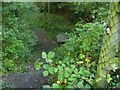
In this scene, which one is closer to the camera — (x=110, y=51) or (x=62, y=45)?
(x=110, y=51)

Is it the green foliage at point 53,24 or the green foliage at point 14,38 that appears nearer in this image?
the green foliage at point 14,38

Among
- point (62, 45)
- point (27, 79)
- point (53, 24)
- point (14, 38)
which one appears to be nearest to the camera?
point (27, 79)

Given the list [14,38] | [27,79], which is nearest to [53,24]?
[14,38]

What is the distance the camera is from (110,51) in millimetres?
1376

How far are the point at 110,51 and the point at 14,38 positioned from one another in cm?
322

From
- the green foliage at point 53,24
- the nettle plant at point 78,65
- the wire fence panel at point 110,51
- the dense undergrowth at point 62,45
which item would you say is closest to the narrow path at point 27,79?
the dense undergrowth at point 62,45

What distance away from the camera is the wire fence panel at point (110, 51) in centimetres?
133

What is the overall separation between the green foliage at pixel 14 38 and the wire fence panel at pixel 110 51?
112 inches

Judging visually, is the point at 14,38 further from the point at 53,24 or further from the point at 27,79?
the point at 53,24

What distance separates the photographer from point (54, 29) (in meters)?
7.13

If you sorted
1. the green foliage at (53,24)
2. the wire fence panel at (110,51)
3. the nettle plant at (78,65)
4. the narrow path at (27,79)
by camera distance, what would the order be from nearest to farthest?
1. the nettle plant at (78,65)
2. the wire fence panel at (110,51)
3. the narrow path at (27,79)
4. the green foliage at (53,24)

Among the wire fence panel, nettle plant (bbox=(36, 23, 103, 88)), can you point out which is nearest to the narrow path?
nettle plant (bbox=(36, 23, 103, 88))

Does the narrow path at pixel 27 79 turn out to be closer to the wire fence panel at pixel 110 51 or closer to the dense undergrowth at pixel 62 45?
the dense undergrowth at pixel 62 45

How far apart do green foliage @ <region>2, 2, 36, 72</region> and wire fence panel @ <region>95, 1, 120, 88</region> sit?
2850mm
